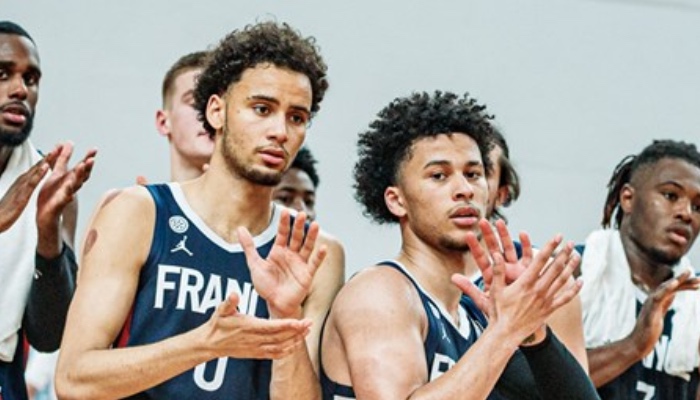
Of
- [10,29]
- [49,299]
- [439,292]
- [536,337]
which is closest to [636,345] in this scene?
[439,292]

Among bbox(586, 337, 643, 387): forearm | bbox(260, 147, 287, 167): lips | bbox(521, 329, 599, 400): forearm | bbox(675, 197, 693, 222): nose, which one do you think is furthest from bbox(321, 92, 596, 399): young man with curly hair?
bbox(675, 197, 693, 222): nose

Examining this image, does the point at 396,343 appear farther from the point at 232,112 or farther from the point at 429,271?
the point at 232,112

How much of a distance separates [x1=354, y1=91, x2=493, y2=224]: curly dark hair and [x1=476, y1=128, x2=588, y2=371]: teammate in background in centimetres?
23

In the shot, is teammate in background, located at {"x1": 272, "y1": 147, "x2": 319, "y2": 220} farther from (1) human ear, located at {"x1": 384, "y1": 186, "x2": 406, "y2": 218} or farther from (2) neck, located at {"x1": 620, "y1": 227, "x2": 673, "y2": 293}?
(1) human ear, located at {"x1": 384, "y1": 186, "x2": 406, "y2": 218}

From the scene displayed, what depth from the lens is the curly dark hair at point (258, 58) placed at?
407 cm

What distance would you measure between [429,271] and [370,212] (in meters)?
0.43

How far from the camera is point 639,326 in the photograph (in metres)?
5.20

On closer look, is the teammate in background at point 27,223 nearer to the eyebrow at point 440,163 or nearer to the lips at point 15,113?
the lips at point 15,113

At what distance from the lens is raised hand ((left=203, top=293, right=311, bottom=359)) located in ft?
10.9

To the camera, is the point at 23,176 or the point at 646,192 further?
the point at 646,192

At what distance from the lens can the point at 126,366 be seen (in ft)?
11.4

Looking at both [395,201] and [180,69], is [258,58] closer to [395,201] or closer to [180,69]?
[395,201]

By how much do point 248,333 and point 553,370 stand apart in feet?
3.06

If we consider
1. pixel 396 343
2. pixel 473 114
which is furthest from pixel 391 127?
pixel 396 343
